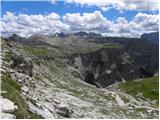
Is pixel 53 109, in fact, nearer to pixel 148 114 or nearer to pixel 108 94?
pixel 148 114

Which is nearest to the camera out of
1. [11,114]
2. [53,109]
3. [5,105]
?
[11,114]

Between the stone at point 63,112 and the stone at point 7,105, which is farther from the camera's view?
the stone at point 63,112

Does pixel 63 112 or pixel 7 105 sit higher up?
pixel 7 105

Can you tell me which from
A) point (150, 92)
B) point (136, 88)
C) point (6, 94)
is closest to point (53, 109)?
point (6, 94)

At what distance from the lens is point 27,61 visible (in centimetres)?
6875

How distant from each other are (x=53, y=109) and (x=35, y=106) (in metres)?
4.86

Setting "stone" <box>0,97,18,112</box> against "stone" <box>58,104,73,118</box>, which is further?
"stone" <box>58,104,73,118</box>

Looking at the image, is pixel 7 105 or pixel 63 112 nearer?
pixel 7 105

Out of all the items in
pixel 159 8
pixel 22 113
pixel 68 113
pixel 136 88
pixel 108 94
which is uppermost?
pixel 159 8

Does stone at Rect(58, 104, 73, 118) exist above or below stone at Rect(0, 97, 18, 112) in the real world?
below

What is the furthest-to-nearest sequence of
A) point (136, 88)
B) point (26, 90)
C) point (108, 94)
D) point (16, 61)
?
point (136, 88) < point (108, 94) < point (16, 61) < point (26, 90)

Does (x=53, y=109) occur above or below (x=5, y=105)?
below

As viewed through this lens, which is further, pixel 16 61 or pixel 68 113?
pixel 16 61

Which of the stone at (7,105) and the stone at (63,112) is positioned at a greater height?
the stone at (7,105)
